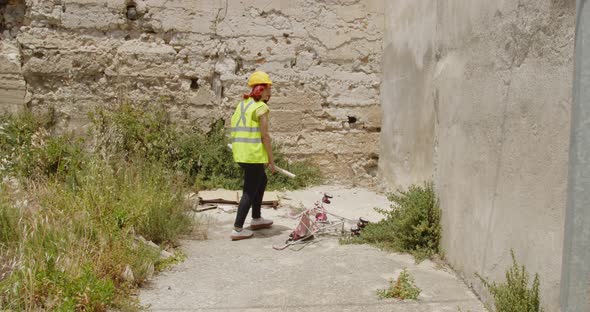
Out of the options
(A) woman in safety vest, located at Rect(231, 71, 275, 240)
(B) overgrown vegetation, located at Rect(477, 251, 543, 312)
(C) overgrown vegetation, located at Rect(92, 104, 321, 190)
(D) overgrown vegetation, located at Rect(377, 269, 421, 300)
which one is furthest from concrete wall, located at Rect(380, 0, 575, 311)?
(C) overgrown vegetation, located at Rect(92, 104, 321, 190)

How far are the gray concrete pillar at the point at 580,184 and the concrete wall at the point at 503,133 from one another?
0.62 feet

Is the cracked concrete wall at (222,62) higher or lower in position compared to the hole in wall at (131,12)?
lower

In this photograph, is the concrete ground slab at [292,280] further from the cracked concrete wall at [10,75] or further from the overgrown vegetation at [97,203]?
the cracked concrete wall at [10,75]

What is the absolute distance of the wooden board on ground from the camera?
20.8ft

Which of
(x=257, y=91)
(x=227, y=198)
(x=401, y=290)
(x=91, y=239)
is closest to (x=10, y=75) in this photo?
(x=227, y=198)

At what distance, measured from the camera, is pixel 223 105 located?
7.80 metres

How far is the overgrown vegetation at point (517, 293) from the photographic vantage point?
2.64m

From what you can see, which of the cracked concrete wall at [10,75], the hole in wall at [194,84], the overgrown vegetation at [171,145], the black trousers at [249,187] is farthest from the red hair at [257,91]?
the cracked concrete wall at [10,75]

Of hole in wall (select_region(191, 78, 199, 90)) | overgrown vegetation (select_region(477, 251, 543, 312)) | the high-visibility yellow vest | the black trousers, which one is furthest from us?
hole in wall (select_region(191, 78, 199, 90))

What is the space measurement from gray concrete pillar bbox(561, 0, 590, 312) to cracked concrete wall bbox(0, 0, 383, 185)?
231 inches

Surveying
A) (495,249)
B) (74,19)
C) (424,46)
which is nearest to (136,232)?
(495,249)

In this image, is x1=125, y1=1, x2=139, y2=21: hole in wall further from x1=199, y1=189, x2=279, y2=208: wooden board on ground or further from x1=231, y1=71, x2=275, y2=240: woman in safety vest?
x1=231, y1=71, x2=275, y2=240: woman in safety vest

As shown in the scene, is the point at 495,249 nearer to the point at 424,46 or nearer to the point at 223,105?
the point at 424,46

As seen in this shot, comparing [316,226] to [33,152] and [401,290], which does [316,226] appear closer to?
[401,290]
